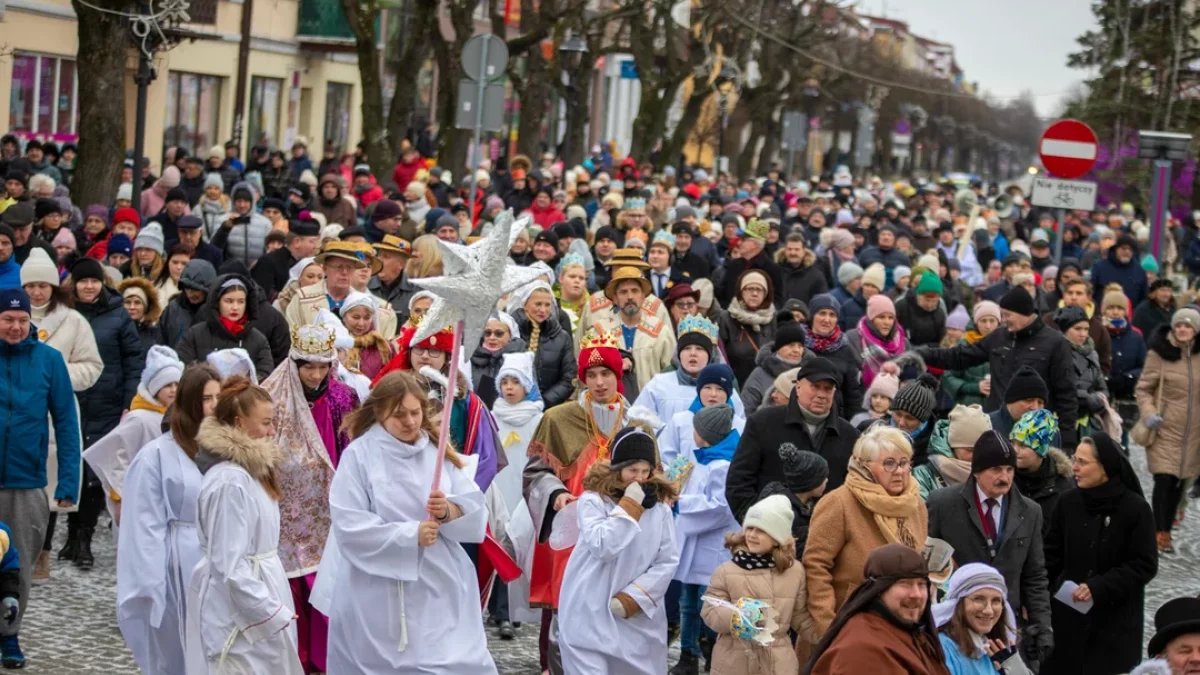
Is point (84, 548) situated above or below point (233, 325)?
below

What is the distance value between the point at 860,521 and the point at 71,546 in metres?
5.79

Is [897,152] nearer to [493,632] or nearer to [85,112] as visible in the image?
[85,112]

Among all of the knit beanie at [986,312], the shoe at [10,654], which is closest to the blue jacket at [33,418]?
the shoe at [10,654]

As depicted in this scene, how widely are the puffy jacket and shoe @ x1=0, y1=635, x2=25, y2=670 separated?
8.74 feet

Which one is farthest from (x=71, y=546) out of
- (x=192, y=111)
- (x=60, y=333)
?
(x=192, y=111)

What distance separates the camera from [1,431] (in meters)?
9.98

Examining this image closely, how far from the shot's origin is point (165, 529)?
8492mm

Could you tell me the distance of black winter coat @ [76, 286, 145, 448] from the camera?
1231 cm

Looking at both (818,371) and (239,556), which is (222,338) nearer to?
(818,371)

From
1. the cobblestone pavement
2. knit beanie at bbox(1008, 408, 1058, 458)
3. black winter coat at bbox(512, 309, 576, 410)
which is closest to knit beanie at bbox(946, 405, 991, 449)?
knit beanie at bbox(1008, 408, 1058, 458)

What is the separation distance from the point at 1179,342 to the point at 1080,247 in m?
13.9

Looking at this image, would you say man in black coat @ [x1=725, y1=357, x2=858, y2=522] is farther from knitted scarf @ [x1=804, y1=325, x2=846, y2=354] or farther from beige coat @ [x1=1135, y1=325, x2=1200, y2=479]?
beige coat @ [x1=1135, y1=325, x2=1200, y2=479]

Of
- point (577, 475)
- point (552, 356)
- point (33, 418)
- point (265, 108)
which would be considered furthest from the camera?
point (265, 108)

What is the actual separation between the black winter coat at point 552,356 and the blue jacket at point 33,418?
337cm
